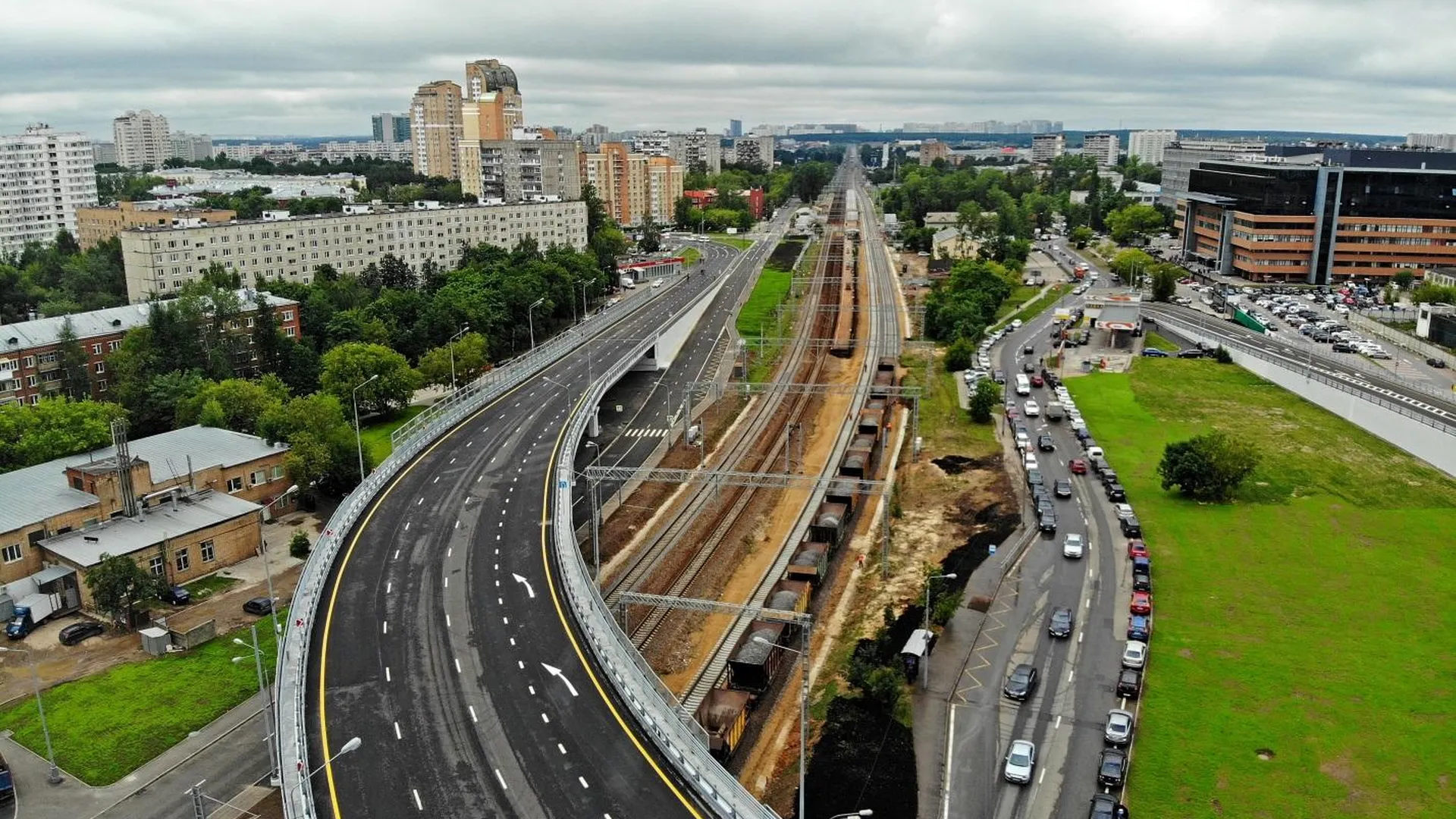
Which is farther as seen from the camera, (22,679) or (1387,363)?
(1387,363)

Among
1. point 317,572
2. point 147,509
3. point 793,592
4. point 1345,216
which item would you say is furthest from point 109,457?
point 1345,216

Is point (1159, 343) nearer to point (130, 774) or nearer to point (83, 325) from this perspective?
point (130, 774)

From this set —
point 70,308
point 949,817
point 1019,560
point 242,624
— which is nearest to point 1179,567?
point 1019,560

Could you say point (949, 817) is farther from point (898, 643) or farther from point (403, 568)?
point (403, 568)

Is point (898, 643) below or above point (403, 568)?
below

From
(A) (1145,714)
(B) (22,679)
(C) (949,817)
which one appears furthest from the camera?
(B) (22,679)

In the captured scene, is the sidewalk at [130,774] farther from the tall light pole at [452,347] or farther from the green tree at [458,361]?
the tall light pole at [452,347]

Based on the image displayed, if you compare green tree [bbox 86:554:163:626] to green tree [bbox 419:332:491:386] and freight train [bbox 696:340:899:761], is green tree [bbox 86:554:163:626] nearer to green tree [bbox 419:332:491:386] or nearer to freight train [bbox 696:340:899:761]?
freight train [bbox 696:340:899:761]
